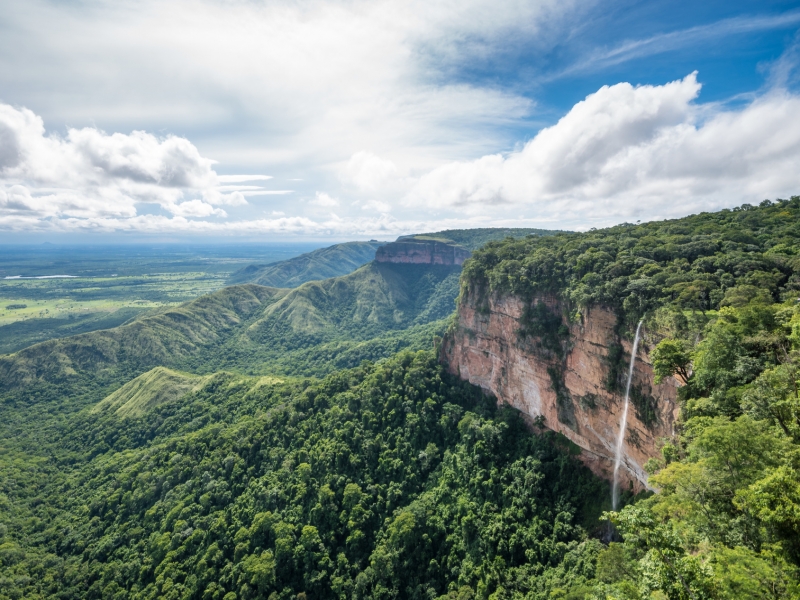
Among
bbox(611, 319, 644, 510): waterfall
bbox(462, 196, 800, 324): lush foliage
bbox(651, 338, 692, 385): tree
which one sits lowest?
bbox(611, 319, 644, 510): waterfall

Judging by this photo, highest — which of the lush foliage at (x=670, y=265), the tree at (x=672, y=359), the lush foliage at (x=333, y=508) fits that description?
the lush foliage at (x=670, y=265)

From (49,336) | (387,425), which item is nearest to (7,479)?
(387,425)

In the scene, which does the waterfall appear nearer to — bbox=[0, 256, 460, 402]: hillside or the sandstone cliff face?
the sandstone cliff face

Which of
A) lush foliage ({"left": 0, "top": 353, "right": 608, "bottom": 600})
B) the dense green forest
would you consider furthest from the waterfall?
lush foliage ({"left": 0, "top": 353, "right": 608, "bottom": 600})

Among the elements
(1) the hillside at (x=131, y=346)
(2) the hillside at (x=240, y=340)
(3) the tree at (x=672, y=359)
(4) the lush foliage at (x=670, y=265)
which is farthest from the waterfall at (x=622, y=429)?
(1) the hillside at (x=131, y=346)

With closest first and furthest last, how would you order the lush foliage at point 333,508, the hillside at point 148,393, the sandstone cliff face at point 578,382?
the sandstone cliff face at point 578,382 < the lush foliage at point 333,508 < the hillside at point 148,393

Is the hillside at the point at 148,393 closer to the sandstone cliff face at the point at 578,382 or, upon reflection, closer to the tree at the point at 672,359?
the sandstone cliff face at the point at 578,382
